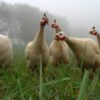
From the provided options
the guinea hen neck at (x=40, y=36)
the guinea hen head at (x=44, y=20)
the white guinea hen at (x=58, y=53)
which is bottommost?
the white guinea hen at (x=58, y=53)

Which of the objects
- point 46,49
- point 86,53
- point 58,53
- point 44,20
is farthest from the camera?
point 58,53

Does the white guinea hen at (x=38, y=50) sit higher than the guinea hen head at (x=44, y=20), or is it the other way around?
the guinea hen head at (x=44, y=20)

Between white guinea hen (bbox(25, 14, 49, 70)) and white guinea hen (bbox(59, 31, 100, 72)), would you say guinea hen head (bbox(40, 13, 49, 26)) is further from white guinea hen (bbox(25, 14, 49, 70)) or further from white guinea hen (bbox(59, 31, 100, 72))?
white guinea hen (bbox(59, 31, 100, 72))

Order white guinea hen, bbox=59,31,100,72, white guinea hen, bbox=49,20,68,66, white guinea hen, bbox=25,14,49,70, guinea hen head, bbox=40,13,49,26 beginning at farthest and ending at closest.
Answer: white guinea hen, bbox=49,20,68,66 → white guinea hen, bbox=25,14,49,70 → guinea hen head, bbox=40,13,49,26 → white guinea hen, bbox=59,31,100,72

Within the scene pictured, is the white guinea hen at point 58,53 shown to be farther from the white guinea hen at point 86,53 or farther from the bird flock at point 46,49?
the white guinea hen at point 86,53

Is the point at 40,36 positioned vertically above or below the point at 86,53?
above

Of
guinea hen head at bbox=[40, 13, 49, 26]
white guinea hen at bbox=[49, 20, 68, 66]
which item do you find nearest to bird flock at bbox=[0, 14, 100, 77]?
guinea hen head at bbox=[40, 13, 49, 26]

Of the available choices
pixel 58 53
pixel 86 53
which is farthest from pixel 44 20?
pixel 58 53

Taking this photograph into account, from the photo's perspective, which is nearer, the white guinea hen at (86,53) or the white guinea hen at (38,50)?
the white guinea hen at (86,53)

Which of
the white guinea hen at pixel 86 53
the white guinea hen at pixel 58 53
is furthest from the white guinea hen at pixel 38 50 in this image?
the white guinea hen at pixel 58 53

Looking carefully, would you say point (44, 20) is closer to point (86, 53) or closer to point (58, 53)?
point (86, 53)

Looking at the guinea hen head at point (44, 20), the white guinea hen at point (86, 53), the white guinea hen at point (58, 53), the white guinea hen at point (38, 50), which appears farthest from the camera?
the white guinea hen at point (58, 53)

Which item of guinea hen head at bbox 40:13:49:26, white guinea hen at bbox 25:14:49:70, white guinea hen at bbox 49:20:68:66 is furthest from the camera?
white guinea hen at bbox 49:20:68:66

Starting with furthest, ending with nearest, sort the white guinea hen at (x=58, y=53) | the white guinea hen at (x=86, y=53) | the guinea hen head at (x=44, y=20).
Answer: the white guinea hen at (x=58, y=53), the guinea hen head at (x=44, y=20), the white guinea hen at (x=86, y=53)
